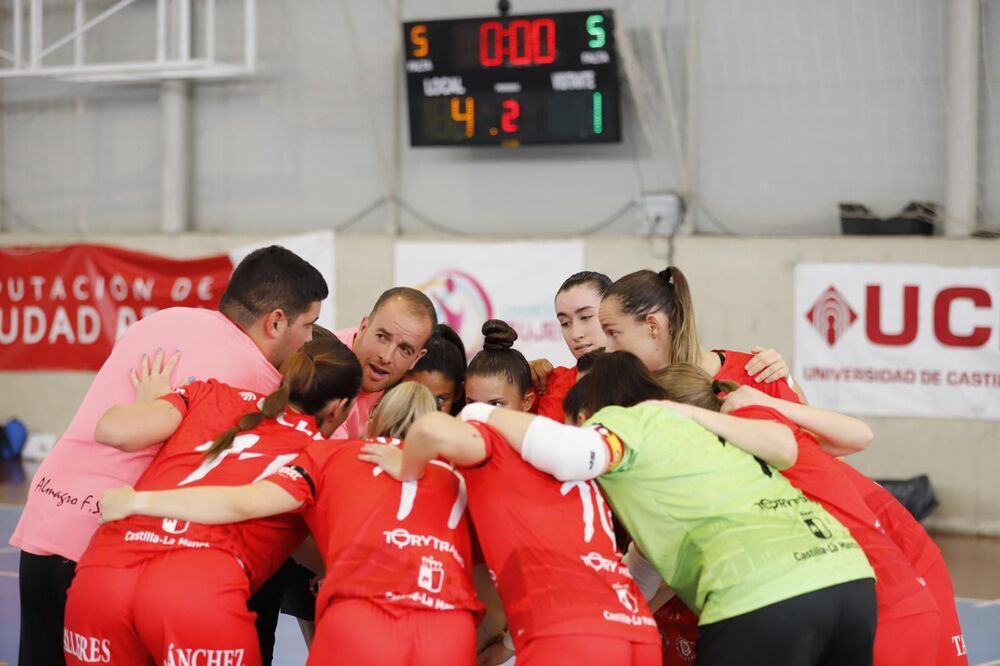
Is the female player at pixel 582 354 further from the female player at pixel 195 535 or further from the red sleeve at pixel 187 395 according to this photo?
the red sleeve at pixel 187 395

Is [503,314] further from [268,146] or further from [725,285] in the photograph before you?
[268,146]

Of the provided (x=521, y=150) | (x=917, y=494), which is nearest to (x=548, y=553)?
(x=917, y=494)

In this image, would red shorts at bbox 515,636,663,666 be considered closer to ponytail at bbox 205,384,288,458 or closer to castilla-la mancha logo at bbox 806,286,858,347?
ponytail at bbox 205,384,288,458

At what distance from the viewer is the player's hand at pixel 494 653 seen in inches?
142

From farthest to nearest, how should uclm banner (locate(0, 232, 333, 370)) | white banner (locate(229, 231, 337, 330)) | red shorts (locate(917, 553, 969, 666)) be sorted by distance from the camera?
uclm banner (locate(0, 232, 333, 370))
white banner (locate(229, 231, 337, 330))
red shorts (locate(917, 553, 969, 666))

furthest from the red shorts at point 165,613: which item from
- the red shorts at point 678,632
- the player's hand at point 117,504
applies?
the red shorts at point 678,632

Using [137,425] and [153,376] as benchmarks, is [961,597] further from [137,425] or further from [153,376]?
[137,425]

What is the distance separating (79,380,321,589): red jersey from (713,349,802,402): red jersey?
144cm

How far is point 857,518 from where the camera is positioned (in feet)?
10.9

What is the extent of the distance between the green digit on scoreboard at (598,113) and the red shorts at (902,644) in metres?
6.77

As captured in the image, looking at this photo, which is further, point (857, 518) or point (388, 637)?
point (857, 518)

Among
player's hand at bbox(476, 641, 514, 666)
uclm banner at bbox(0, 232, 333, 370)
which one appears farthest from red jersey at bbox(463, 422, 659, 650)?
uclm banner at bbox(0, 232, 333, 370)

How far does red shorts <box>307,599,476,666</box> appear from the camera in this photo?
2.87 metres

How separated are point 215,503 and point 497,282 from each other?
7036 millimetres
